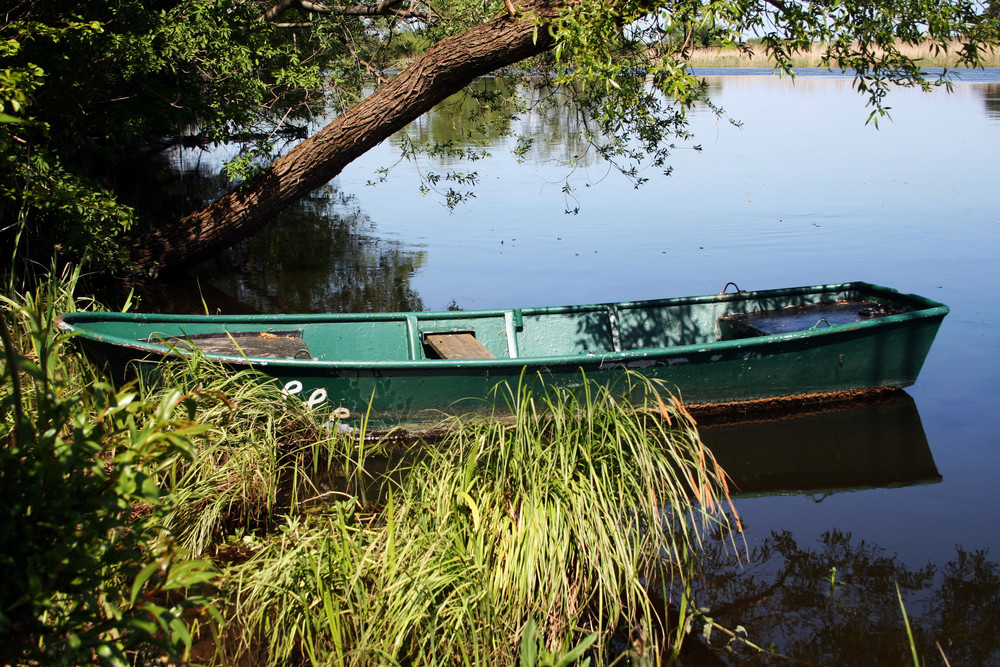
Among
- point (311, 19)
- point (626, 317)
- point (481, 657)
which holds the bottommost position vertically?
point (481, 657)

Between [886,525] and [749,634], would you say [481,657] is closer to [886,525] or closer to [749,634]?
[749,634]

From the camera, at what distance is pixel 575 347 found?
706 cm

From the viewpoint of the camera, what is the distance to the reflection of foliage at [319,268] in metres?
9.41

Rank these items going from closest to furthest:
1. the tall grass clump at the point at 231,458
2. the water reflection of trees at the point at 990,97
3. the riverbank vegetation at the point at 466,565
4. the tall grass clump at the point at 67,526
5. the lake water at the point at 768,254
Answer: the tall grass clump at the point at 67,526 → the riverbank vegetation at the point at 466,565 → the tall grass clump at the point at 231,458 → the lake water at the point at 768,254 → the water reflection of trees at the point at 990,97

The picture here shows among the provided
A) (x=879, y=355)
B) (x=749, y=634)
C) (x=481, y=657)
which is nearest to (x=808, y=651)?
(x=749, y=634)

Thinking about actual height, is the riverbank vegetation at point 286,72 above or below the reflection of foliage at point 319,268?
above

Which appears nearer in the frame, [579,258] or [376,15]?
[376,15]

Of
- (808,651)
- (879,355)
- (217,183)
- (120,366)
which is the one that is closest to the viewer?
(808,651)

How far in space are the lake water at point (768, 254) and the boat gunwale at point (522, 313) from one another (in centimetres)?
73

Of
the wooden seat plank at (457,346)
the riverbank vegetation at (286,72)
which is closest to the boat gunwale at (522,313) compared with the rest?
the wooden seat plank at (457,346)

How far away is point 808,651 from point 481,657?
5.01ft

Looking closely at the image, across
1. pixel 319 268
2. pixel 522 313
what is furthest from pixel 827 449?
pixel 319 268

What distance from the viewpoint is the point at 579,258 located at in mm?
11094

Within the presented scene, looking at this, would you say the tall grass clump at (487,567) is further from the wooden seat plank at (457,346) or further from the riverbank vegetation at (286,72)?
the wooden seat plank at (457,346)
